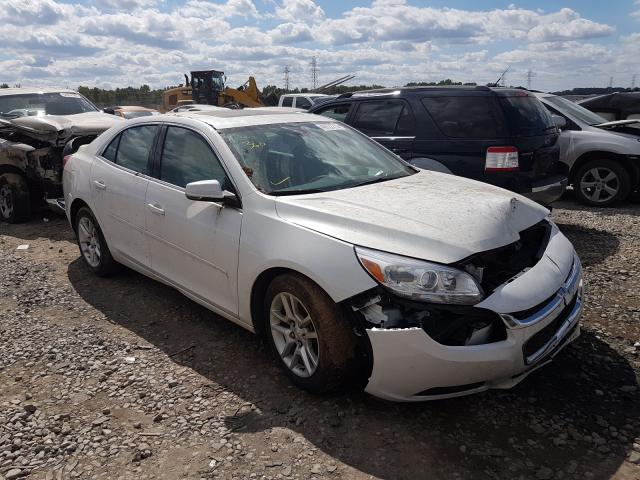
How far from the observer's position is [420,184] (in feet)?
12.6

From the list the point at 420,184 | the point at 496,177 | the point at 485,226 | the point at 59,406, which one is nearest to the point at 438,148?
the point at 496,177

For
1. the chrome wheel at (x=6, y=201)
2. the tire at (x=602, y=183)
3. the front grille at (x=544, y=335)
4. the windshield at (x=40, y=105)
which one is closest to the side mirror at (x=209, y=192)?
the front grille at (x=544, y=335)

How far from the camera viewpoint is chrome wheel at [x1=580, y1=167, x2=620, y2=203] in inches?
316

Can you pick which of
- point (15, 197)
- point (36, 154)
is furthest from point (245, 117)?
point (15, 197)

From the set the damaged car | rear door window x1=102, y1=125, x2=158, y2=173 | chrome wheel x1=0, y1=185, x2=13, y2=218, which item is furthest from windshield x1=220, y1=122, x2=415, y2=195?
chrome wheel x1=0, y1=185, x2=13, y2=218

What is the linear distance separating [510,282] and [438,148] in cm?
342

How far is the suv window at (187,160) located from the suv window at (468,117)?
3.12 meters

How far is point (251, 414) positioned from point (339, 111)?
5.06m

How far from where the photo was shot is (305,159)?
3.84 m

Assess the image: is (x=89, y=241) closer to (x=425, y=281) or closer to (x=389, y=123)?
(x=389, y=123)

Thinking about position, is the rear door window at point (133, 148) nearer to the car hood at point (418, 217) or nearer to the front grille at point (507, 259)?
the car hood at point (418, 217)

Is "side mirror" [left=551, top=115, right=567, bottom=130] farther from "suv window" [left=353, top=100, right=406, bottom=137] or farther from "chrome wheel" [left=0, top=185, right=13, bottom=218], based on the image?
"chrome wheel" [left=0, top=185, right=13, bottom=218]

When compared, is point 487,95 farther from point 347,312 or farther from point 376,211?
point 347,312

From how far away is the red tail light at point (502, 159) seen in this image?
18.4ft
